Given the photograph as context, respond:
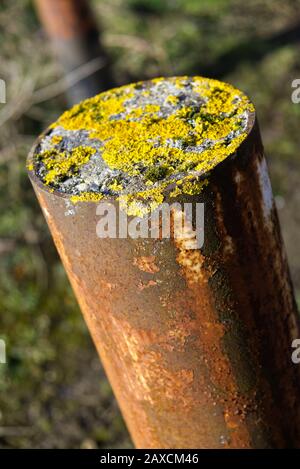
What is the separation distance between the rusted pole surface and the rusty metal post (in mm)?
3524

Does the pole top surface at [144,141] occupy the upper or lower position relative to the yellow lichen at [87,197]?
upper

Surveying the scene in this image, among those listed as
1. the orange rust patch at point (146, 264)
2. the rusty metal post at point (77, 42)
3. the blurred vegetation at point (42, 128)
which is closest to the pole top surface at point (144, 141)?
the orange rust patch at point (146, 264)

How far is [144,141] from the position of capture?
5.05ft

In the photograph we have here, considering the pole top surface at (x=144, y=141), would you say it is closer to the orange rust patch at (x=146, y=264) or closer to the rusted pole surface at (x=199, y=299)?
the rusted pole surface at (x=199, y=299)

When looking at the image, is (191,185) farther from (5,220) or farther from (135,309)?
(5,220)

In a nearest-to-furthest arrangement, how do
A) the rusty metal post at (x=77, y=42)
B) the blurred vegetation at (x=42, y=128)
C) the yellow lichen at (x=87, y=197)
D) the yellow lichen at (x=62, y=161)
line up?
the yellow lichen at (x=87, y=197), the yellow lichen at (x=62, y=161), the blurred vegetation at (x=42, y=128), the rusty metal post at (x=77, y=42)

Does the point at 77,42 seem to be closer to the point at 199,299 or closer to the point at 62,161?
the point at 62,161

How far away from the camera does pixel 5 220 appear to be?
482 cm

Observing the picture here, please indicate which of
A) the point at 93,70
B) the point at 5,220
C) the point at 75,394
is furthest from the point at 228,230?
the point at 93,70

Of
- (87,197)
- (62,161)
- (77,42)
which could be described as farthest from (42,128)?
(87,197)

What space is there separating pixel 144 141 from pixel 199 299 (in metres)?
0.41

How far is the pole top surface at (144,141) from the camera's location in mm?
1391

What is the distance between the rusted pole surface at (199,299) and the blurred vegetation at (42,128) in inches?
66.6

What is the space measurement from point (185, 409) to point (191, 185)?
683 millimetres
